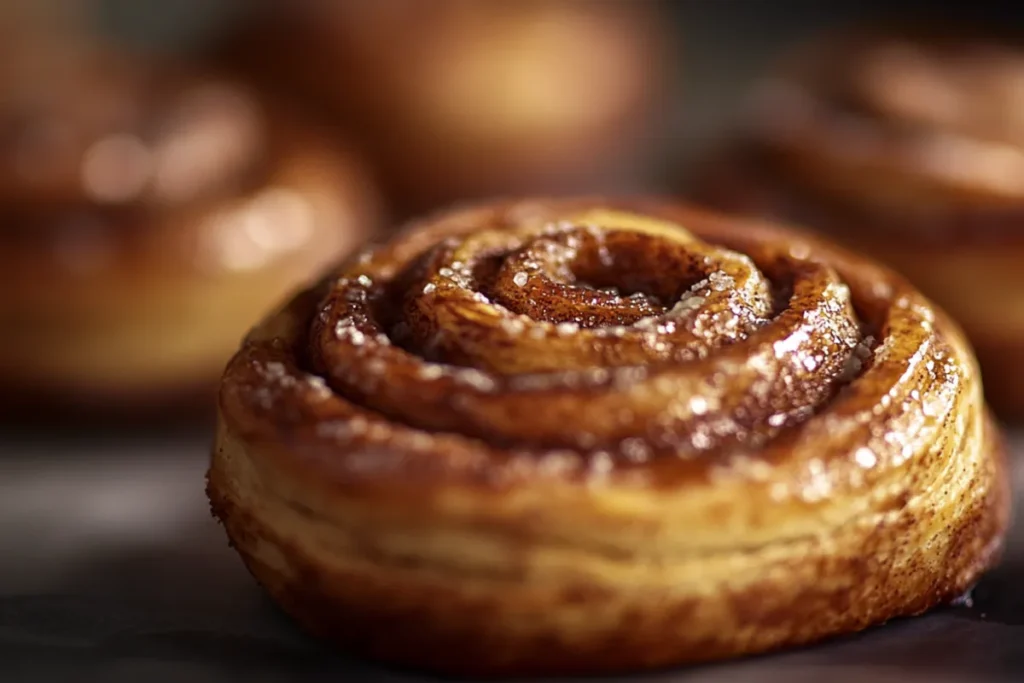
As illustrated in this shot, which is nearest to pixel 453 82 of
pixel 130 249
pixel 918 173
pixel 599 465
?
pixel 130 249

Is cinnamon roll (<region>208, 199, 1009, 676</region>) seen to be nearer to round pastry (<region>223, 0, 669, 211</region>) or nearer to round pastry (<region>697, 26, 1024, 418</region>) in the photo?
round pastry (<region>697, 26, 1024, 418</region>)

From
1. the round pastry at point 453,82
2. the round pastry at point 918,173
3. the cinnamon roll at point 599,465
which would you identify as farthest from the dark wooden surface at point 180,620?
the round pastry at point 453,82

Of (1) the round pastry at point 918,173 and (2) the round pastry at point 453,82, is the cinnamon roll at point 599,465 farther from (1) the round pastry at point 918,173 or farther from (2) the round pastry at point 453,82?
(2) the round pastry at point 453,82

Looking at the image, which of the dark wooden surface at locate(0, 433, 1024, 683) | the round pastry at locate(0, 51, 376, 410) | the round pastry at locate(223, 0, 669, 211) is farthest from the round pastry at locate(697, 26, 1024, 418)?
the round pastry at locate(0, 51, 376, 410)

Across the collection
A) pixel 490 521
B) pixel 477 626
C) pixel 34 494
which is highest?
pixel 490 521

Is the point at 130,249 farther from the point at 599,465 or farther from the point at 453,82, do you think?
the point at 599,465

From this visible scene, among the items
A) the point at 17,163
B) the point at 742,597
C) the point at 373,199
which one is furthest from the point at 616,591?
the point at 373,199

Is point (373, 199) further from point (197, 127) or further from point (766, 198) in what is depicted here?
point (766, 198)
